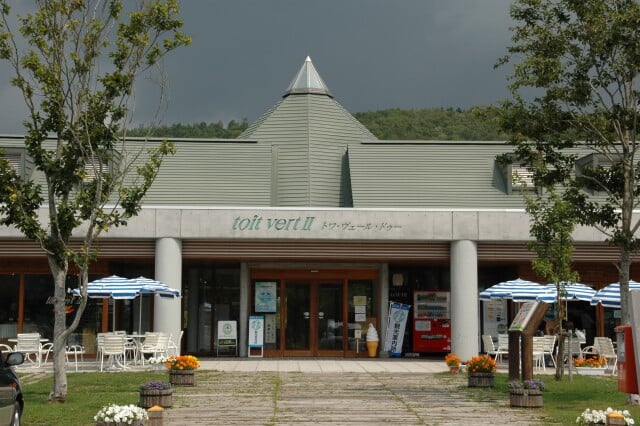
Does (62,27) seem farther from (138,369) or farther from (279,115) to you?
(279,115)

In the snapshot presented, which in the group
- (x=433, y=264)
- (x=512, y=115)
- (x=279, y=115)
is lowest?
(x=433, y=264)

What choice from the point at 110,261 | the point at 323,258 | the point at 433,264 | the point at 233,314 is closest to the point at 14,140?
the point at 110,261

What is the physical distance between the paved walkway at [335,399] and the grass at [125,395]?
25.3 inches

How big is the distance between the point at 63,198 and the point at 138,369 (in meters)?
8.60

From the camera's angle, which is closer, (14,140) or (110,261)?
(110,261)

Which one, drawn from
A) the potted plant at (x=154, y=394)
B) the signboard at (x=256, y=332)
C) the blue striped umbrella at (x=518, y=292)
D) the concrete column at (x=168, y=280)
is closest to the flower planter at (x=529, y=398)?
the potted plant at (x=154, y=394)

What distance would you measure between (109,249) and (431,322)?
10.1m

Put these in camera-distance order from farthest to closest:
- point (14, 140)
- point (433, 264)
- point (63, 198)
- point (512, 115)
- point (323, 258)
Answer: point (14, 140)
point (433, 264)
point (323, 258)
point (512, 115)
point (63, 198)

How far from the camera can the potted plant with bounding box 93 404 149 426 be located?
Answer: 10.8 meters

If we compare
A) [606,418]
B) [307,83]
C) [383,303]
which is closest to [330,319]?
[383,303]

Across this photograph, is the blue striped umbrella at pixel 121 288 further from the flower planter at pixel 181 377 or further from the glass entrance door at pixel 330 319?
the glass entrance door at pixel 330 319

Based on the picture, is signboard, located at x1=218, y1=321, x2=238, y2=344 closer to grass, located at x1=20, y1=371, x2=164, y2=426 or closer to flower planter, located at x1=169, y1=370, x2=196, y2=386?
grass, located at x1=20, y1=371, x2=164, y2=426

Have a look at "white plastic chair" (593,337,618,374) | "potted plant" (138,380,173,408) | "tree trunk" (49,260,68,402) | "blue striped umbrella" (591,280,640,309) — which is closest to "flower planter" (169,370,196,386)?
"tree trunk" (49,260,68,402)

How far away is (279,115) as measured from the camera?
1341 inches
